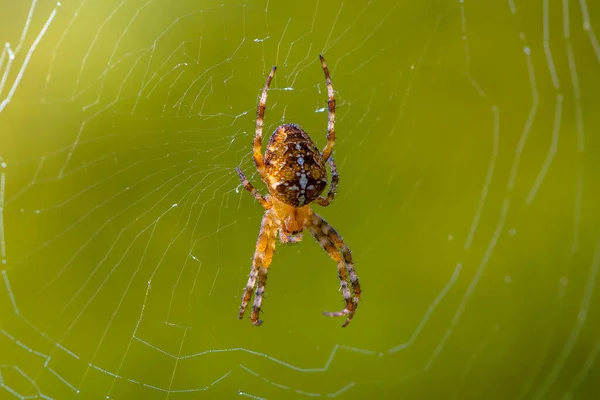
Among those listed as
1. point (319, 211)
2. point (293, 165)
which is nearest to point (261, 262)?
point (293, 165)

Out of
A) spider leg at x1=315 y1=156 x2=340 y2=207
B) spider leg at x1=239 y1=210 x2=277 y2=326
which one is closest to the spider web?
spider leg at x1=239 y1=210 x2=277 y2=326

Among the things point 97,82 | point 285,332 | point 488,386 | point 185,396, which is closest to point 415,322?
point 488,386

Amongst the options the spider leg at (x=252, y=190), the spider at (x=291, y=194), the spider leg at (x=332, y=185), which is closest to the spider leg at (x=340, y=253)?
the spider at (x=291, y=194)

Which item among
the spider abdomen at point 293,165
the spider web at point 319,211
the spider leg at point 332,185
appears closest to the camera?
the spider abdomen at point 293,165

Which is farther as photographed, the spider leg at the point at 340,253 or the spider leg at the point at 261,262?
the spider leg at the point at 340,253

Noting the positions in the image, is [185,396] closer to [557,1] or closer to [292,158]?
[292,158]

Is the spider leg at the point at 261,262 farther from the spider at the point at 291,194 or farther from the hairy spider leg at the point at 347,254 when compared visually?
the hairy spider leg at the point at 347,254

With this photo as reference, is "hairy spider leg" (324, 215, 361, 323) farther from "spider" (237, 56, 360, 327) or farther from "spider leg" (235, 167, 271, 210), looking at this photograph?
"spider leg" (235, 167, 271, 210)
